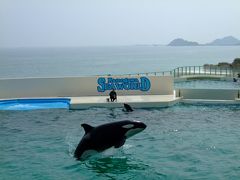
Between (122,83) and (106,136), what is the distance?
42.1 feet

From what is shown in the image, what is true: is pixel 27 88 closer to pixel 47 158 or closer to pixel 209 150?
pixel 47 158

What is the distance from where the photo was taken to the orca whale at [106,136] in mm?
12234

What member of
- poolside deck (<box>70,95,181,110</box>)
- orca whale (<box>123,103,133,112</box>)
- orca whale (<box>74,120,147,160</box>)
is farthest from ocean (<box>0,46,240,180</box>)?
poolside deck (<box>70,95,181,110</box>)

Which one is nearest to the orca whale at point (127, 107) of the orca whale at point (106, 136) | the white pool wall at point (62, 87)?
the white pool wall at point (62, 87)

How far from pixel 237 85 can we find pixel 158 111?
12.4 m

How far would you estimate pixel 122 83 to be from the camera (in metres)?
24.9

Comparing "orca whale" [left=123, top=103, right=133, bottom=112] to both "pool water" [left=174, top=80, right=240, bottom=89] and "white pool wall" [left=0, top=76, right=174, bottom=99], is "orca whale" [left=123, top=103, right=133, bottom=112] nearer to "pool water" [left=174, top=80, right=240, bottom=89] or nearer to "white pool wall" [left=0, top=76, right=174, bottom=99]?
"white pool wall" [left=0, top=76, right=174, bottom=99]

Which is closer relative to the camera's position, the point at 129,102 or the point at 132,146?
the point at 132,146

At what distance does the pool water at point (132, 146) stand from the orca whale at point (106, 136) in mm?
559

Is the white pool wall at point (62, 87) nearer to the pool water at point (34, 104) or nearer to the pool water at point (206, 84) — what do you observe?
the pool water at point (34, 104)

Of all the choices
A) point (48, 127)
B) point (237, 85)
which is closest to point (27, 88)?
point (48, 127)

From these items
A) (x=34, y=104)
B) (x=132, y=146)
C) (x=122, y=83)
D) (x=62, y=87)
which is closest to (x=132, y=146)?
(x=132, y=146)

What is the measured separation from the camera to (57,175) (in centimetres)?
1169

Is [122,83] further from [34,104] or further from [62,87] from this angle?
[34,104]
